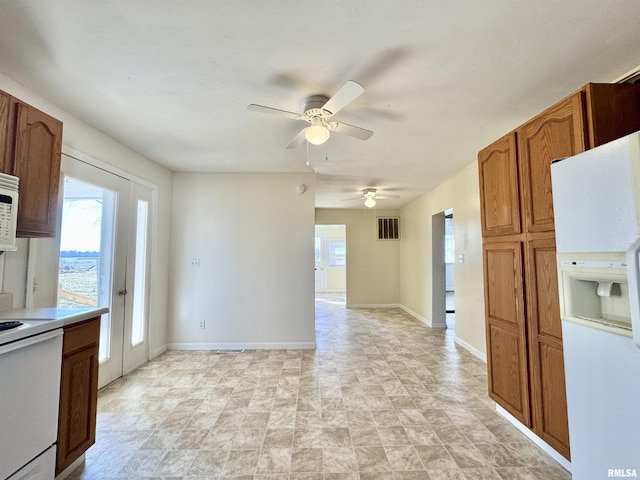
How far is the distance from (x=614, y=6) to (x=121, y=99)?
3.03m

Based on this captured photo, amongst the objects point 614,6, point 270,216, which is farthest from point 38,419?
point 614,6

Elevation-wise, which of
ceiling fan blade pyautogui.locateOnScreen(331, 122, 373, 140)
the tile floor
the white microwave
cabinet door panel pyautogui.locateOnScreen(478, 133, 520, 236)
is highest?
ceiling fan blade pyautogui.locateOnScreen(331, 122, 373, 140)

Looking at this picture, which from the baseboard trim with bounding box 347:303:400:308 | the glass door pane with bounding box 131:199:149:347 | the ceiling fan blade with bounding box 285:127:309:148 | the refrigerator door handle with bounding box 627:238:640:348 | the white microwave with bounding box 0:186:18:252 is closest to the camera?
the refrigerator door handle with bounding box 627:238:640:348

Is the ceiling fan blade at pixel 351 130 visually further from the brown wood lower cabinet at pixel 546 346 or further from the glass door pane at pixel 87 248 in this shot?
the glass door pane at pixel 87 248

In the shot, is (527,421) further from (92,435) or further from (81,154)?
(81,154)

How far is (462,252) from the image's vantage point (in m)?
4.18

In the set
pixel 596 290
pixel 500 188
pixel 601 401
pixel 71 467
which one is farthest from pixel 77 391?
pixel 500 188

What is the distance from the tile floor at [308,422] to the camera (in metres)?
1.81

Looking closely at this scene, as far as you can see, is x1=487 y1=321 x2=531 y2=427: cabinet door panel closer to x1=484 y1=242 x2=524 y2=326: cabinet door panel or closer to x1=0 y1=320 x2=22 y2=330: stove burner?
x1=484 y1=242 x2=524 y2=326: cabinet door panel

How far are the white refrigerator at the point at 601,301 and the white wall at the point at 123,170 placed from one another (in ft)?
11.0

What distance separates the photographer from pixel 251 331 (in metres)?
4.13

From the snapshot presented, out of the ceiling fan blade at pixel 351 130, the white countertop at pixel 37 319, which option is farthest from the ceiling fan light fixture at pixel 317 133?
the white countertop at pixel 37 319

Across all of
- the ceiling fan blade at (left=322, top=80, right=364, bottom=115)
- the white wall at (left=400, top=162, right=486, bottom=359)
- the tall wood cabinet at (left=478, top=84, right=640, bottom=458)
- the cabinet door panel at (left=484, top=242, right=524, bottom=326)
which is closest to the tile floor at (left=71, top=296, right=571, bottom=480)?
the tall wood cabinet at (left=478, top=84, right=640, bottom=458)

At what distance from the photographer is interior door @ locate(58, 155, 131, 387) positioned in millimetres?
2473
